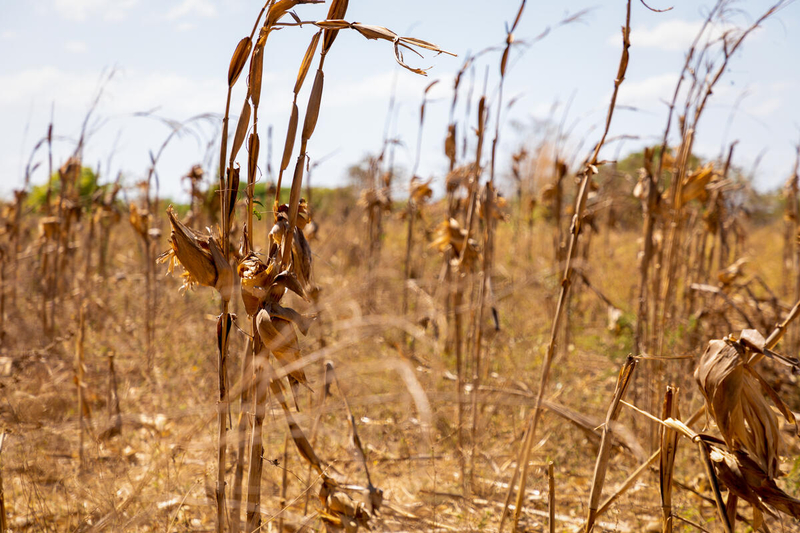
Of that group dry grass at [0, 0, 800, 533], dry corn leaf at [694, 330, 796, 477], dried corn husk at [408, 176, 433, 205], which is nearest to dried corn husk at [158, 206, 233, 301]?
dry grass at [0, 0, 800, 533]

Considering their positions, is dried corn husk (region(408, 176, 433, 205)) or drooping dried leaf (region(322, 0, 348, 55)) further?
dried corn husk (region(408, 176, 433, 205))

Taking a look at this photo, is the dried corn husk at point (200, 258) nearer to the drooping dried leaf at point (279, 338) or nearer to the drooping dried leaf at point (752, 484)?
the drooping dried leaf at point (279, 338)

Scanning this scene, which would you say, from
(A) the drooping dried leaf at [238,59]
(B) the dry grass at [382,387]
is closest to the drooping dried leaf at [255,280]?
(B) the dry grass at [382,387]

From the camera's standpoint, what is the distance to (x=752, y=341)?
0.71 meters

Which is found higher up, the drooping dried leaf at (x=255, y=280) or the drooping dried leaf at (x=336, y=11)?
the drooping dried leaf at (x=336, y=11)

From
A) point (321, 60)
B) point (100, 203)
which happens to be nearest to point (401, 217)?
point (100, 203)

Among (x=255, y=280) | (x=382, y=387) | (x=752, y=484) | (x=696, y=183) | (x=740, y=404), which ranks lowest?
(x=382, y=387)

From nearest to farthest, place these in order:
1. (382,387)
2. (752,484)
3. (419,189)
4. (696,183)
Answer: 1. (752,484)
2. (696,183)
3. (382,387)
4. (419,189)

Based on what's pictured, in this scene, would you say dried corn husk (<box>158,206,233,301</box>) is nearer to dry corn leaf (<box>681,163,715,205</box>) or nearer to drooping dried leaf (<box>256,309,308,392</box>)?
drooping dried leaf (<box>256,309,308,392</box>)

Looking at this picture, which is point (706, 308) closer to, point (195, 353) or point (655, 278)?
point (655, 278)

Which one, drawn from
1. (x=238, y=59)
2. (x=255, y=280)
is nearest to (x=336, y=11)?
(x=238, y=59)

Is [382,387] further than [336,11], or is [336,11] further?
[382,387]

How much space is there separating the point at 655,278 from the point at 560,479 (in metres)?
0.86

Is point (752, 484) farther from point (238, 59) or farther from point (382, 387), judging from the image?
point (382, 387)
